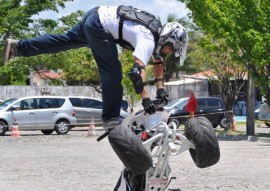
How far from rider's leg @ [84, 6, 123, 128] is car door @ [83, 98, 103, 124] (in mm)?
23508

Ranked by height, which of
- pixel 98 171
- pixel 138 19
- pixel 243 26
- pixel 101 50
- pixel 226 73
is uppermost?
pixel 243 26

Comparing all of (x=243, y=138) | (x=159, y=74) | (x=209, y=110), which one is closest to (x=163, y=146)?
(x=159, y=74)

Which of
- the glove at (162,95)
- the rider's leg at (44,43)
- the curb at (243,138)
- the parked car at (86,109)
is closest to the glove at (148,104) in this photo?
the glove at (162,95)

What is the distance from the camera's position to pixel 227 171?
11344 millimetres

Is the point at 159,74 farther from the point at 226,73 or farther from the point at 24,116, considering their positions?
the point at 226,73

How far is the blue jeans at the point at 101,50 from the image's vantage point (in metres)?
5.62

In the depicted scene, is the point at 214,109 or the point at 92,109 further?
the point at 214,109

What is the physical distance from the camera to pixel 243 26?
71.9 feet

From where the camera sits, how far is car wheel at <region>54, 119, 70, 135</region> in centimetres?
2648

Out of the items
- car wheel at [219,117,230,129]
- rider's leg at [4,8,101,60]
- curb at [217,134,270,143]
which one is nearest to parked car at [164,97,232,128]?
car wheel at [219,117,230,129]

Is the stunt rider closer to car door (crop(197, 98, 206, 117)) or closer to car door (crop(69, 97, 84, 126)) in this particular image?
car door (crop(69, 97, 84, 126))

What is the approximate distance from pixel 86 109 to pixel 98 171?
18046 millimetres

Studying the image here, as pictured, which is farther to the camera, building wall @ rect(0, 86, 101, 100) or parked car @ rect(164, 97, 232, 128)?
building wall @ rect(0, 86, 101, 100)

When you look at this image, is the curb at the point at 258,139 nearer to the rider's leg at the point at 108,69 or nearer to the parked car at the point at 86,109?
the parked car at the point at 86,109
